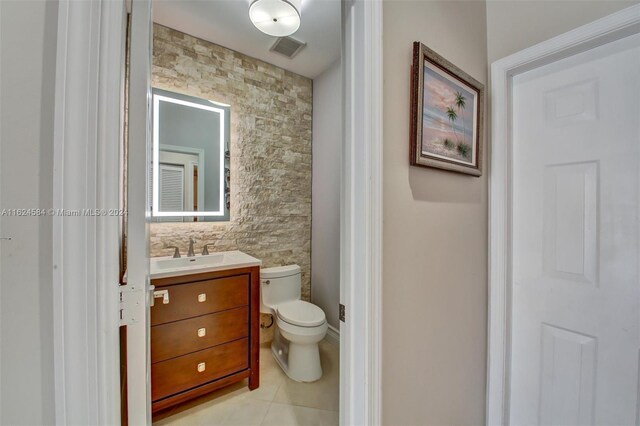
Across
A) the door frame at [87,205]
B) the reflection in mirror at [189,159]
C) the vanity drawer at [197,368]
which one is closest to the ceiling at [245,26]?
the reflection in mirror at [189,159]

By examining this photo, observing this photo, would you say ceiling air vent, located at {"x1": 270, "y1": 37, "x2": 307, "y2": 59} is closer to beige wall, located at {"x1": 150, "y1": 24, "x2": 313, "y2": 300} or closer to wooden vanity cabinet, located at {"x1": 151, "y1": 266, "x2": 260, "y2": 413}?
beige wall, located at {"x1": 150, "y1": 24, "x2": 313, "y2": 300}

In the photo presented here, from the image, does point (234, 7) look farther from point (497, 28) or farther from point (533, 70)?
point (533, 70)

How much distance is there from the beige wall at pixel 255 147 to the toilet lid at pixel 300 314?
458mm

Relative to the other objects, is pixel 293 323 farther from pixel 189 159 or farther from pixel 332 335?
pixel 189 159

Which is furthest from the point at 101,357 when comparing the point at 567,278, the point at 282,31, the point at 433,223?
the point at 282,31

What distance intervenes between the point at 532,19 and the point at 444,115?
2.25 feet

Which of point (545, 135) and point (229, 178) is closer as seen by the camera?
point (545, 135)

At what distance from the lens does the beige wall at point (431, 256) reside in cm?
88

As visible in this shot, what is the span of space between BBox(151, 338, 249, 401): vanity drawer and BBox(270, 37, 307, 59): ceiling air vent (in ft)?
7.54

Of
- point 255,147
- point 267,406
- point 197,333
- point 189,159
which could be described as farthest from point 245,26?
point 267,406

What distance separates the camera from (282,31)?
5.47 feet

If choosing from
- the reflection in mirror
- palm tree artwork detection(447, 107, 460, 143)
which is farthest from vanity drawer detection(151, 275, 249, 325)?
palm tree artwork detection(447, 107, 460, 143)

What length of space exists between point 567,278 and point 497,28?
48.1 inches

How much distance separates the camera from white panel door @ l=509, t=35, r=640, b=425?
97 cm
